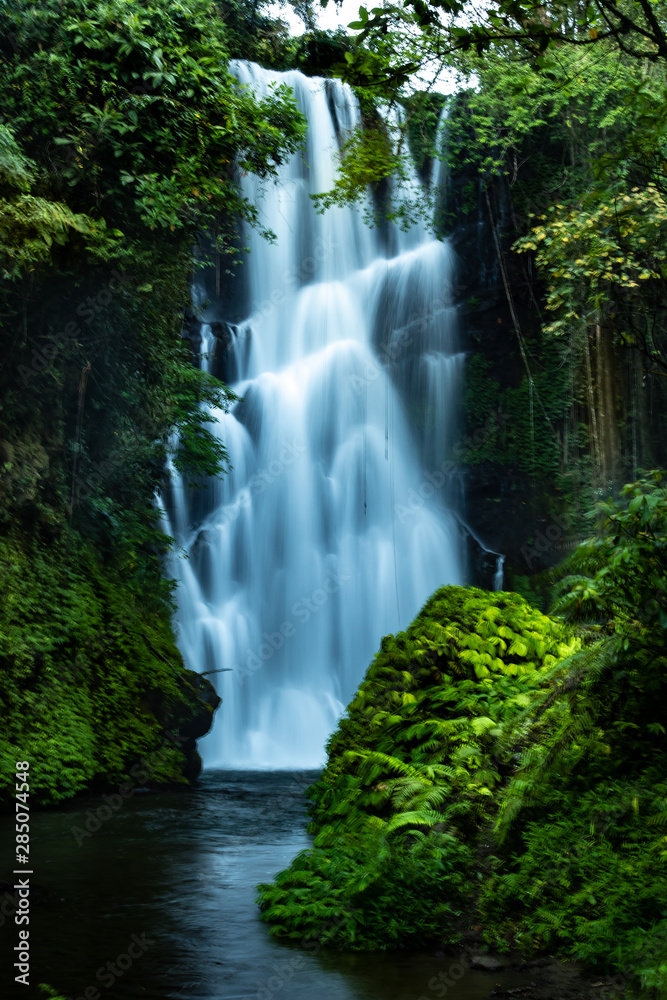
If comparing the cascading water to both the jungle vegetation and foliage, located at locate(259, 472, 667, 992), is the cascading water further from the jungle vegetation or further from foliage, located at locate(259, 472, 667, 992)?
foliage, located at locate(259, 472, 667, 992)

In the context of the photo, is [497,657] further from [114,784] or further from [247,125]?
[247,125]

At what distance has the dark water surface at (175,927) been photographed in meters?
4.26

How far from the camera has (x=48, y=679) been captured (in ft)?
34.5

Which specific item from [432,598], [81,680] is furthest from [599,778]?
[81,680]

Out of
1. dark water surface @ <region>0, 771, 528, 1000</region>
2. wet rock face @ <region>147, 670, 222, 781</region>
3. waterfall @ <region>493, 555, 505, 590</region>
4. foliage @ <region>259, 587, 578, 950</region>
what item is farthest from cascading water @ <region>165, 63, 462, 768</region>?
foliage @ <region>259, 587, 578, 950</region>

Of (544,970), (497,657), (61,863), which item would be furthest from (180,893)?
(497,657)

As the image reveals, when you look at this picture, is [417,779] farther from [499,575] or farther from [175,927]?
[499,575]

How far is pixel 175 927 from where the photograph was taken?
529 centimetres

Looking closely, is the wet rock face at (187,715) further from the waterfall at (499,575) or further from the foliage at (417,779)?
the waterfall at (499,575)

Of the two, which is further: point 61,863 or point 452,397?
point 452,397

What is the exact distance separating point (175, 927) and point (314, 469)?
1496cm

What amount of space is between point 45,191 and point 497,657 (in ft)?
27.1

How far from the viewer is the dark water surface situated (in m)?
4.26

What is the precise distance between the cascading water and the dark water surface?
6.44m
